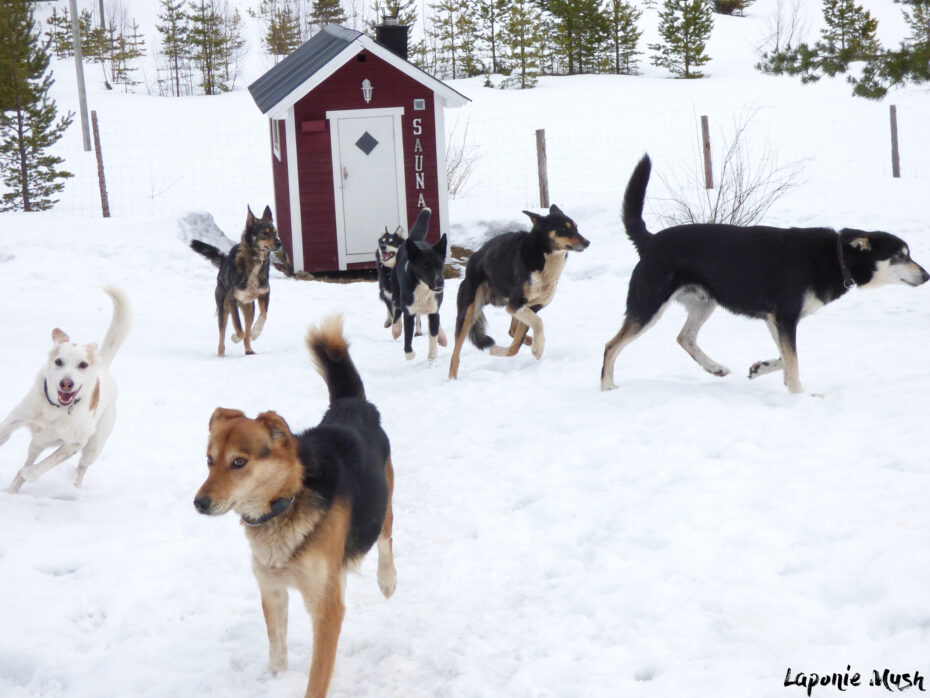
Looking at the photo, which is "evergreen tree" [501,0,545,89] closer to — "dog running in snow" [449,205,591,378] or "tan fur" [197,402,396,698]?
"dog running in snow" [449,205,591,378]

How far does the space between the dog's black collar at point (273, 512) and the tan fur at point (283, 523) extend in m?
0.02

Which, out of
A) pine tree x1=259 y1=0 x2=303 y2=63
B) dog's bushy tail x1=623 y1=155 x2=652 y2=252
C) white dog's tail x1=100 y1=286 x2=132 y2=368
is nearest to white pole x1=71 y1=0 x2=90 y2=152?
pine tree x1=259 y1=0 x2=303 y2=63

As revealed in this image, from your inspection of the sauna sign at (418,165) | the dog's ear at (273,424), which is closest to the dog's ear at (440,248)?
the dog's ear at (273,424)

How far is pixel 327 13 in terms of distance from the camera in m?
43.1

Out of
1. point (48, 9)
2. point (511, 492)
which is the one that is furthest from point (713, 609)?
point (48, 9)

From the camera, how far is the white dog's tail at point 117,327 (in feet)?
17.8

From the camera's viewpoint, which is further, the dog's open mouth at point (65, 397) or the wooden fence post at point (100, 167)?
the wooden fence post at point (100, 167)

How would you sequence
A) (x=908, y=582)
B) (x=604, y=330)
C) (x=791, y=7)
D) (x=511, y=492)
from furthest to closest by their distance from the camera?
(x=791, y=7) < (x=604, y=330) < (x=511, y=492) < (x=908, y=582)

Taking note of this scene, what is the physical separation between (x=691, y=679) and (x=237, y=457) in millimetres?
1698

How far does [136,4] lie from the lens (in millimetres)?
52062

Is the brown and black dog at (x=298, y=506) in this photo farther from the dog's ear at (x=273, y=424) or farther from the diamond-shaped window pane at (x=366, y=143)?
the diamond-shaped window pane at (x=366, y=143)

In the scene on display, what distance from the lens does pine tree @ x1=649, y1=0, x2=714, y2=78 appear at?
37094mm

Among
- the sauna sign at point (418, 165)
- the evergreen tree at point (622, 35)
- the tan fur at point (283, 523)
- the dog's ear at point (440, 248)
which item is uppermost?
the evergreen tree at point (622, 35)

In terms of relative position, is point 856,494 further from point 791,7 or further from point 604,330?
point 791,7
